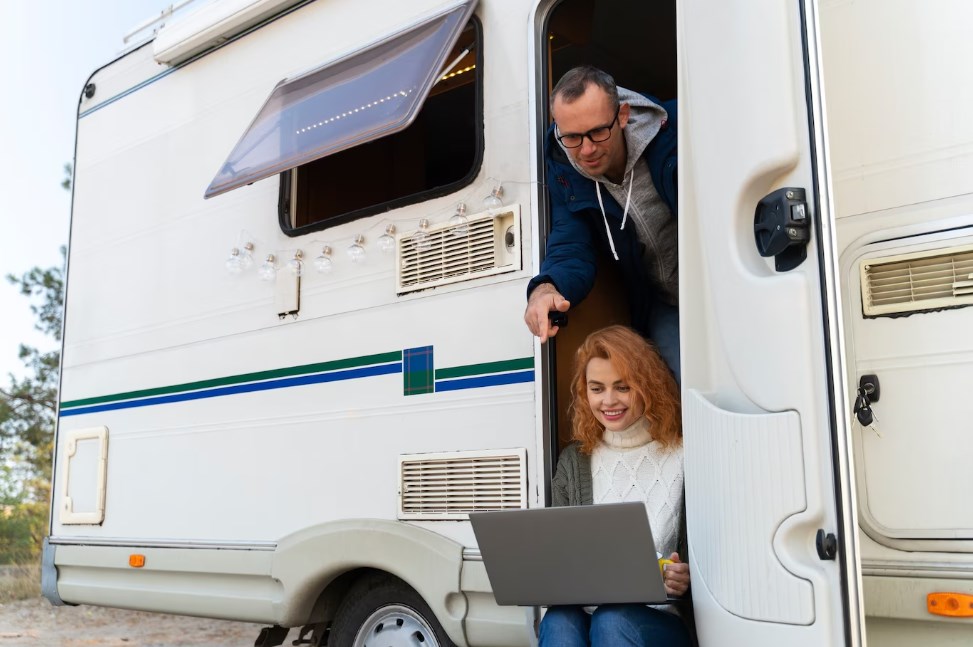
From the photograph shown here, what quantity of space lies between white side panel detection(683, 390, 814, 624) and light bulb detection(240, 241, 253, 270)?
7.35 ft

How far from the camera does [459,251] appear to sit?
3205 mm

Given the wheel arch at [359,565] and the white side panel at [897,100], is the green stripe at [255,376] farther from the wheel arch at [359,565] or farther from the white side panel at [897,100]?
the white side panel at [897,100]

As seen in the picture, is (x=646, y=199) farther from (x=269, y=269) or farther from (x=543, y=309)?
(x=269, y=269)

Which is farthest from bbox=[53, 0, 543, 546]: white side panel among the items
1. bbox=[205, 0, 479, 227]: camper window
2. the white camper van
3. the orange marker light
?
the orange marker light

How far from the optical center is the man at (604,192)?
9.02ft

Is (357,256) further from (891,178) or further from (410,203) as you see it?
(891,178)

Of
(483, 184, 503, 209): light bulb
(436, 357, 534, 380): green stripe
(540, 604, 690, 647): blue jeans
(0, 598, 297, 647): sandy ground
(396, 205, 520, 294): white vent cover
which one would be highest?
(483, 184, 503, 209): light bulb

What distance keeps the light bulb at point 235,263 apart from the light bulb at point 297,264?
0.91ft

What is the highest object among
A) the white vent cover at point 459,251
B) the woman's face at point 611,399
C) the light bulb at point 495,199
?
the light bulb at point 495,199

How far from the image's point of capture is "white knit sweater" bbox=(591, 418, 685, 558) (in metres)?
2.64

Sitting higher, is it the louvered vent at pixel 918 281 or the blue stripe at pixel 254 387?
the louvered vent at pixel 918 281

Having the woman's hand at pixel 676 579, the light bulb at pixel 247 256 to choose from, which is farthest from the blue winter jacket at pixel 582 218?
the light bulb at pixel 247 256

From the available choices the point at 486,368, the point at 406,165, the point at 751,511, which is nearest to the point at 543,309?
the point at 486,368

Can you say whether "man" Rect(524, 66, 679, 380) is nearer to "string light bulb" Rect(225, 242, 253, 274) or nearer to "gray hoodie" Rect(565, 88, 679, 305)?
"gray hoodie" Rect(565, 88, 679, 305)
